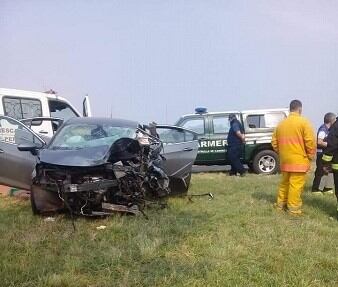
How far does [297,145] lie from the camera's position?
702cm

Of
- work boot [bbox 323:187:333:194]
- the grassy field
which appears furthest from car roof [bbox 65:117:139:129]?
work boot [bbox 323:187:333:194]

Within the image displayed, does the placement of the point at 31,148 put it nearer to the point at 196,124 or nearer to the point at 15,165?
Answer: the point at 15,165

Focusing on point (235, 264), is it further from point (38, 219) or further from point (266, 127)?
point (266, 127)

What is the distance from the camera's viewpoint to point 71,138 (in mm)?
7371

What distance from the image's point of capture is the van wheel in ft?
43.0

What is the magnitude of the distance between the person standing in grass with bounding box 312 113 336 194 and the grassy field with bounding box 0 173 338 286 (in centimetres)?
179

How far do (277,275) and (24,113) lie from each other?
26.9ft

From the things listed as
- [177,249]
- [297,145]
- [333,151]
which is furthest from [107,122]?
[333,151]

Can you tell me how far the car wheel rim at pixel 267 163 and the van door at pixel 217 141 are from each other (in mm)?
991

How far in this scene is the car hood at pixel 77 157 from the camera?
632 cm

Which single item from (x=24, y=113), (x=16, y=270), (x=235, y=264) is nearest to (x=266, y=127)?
(x=24, y=113)

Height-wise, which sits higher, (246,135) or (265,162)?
(246,135)

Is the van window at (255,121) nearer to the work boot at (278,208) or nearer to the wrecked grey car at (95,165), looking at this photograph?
the wrecked grey car at (95,165)

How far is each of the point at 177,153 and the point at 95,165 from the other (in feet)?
6.88
